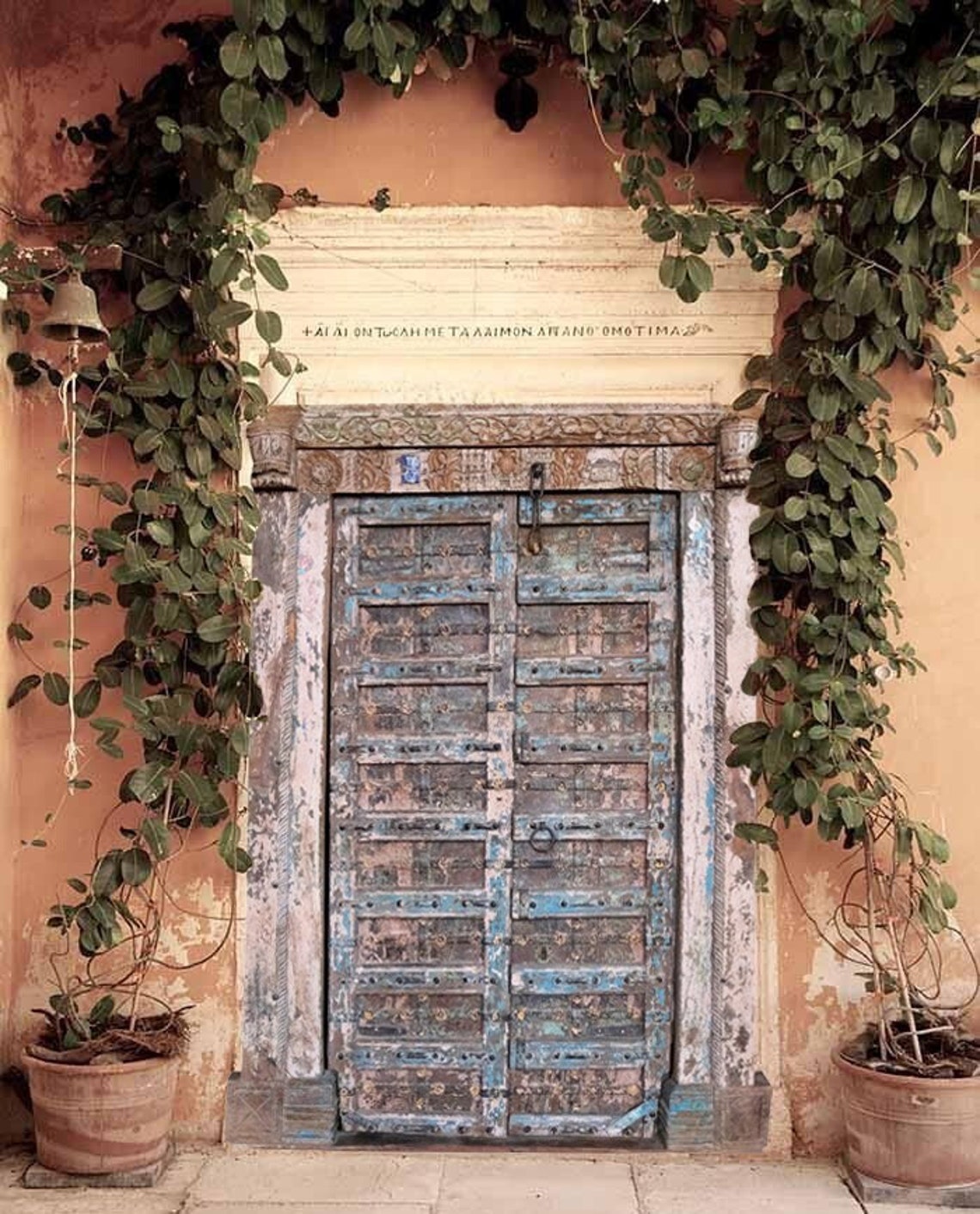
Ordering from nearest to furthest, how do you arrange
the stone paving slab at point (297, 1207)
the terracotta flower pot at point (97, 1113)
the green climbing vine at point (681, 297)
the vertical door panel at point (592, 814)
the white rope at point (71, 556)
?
1. the stone paving slab at point (297, 1207)
2. the terracotta flower pot at point (97, 1113)
3. the green climbing vine at point (681, 297)
4. the white rope at point (71, 556)
5. the vertical door panel at point (592, 814)

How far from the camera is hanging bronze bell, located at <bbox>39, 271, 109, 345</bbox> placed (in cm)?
349

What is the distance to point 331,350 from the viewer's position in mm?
3799

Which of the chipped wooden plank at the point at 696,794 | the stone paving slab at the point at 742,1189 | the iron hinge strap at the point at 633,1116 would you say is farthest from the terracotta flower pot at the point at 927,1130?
the iron hinge strap at the point at 633,1116

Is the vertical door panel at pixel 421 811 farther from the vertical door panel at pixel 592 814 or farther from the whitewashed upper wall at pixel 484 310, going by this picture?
the whitewashed upper wall at pixel 484 310

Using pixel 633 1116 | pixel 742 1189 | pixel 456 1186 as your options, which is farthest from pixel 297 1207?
pixel 742 1189

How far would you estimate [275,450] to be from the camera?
376 cm

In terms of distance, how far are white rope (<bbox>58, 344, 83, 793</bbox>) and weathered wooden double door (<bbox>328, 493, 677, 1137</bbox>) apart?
67 cm

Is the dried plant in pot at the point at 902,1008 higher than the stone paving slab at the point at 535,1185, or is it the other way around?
the dried plant in pot at the point at 902,1008

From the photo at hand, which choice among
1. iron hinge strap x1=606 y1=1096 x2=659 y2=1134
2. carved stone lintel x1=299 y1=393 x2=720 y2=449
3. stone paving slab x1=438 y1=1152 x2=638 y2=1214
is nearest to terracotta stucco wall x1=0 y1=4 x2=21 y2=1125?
carved stone lintel x1=299 y1=393 x2=720 y2=449

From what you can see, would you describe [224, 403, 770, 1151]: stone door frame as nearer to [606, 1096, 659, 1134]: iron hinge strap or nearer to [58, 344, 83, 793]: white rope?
[606, 1096, 659, 1134]: iron hinge strap

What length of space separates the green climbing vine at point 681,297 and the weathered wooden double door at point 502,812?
0.31 meters

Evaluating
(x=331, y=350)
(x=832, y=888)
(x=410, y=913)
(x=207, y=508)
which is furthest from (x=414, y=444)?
(x=832, y=888)

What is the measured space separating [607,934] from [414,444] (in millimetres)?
1383

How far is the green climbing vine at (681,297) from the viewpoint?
3.50m
